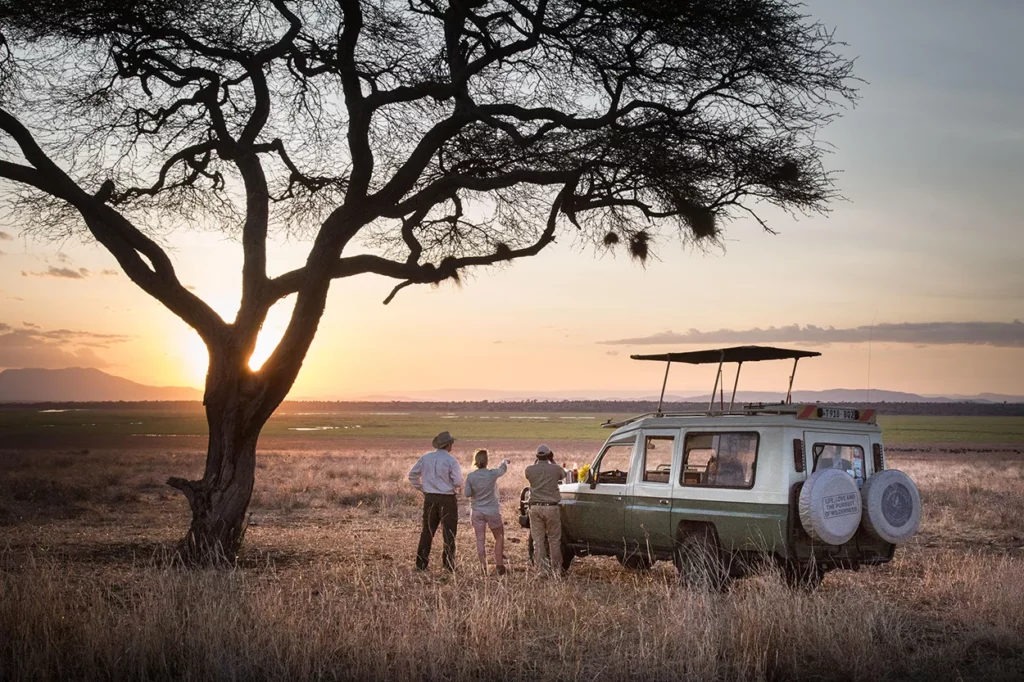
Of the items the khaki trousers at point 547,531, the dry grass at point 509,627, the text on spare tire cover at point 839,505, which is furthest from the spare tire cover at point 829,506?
the khaki trousers at point 547,531

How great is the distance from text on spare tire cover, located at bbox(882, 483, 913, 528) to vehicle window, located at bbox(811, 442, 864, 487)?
0.52 meters

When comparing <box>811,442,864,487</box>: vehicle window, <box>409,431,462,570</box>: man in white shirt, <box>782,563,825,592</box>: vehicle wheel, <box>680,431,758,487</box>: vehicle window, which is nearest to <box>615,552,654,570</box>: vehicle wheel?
<box>680,431,758,487</box>: vehicle window

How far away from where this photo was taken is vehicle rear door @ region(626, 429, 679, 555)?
42.8ft

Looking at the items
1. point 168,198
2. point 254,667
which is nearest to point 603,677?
point 254,667

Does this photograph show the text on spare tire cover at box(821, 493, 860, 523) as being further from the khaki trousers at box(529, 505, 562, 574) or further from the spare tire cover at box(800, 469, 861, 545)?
the khaki trousers at box(529, 505, 562, 574)

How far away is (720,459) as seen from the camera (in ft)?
41.5

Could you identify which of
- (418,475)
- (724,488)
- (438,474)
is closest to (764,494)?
(724,488)

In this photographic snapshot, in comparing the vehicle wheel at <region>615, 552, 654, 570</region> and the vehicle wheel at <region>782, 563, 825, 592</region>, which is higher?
the vehicle wheel at <region>782, 563, 825, 592</region>

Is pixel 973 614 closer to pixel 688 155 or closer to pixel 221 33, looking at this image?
pixel 688 155

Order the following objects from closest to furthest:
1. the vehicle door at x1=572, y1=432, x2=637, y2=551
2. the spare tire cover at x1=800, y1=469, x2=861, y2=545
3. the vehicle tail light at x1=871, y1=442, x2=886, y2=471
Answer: the spare tire cover at x1=800, y1=469, x2=861, y2=545
the vehicle tail light at x1=871, y1=442, x2=886, y2=471
the vehicle door at x1=572, y1=432, x2=637, y2=551

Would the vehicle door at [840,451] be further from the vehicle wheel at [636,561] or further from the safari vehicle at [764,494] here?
the vehicle wheel at [636,561]

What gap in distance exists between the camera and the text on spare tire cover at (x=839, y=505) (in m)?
11.5

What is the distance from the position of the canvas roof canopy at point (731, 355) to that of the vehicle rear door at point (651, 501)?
4.70ft

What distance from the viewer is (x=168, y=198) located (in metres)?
20.4
